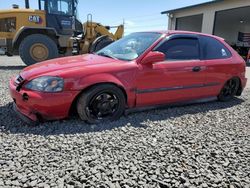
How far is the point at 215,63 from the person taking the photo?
475 centimetres

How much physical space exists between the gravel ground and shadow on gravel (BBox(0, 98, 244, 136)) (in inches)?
0.5

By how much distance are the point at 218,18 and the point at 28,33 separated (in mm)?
17736

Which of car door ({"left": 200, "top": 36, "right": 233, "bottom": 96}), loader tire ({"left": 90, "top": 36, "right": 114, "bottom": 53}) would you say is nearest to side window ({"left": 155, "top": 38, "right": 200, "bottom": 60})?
car door ({"left": 200, "top": 36, "right": 233, "bottom": 96})

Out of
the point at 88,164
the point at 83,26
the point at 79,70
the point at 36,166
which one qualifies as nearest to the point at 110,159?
the point at 88,164

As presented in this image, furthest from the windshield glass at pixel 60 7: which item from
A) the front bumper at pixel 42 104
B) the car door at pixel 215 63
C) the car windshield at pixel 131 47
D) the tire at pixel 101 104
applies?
the tire at pixel 101 104

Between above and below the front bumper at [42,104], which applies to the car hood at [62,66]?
above

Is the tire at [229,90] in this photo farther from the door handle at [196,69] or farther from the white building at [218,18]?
the white building at [218,18]

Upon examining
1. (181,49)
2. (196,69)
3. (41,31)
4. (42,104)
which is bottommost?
(42,104)

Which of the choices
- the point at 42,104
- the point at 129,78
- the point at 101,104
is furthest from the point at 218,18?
the point at 42,104

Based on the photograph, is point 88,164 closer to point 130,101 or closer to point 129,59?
point 130,101

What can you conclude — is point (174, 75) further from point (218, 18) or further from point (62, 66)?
point (218, 18)

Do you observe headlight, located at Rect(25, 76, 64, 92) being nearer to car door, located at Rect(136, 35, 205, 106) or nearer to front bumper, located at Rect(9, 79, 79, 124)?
front bumper, located at Rect(9, 79, 79, 124)

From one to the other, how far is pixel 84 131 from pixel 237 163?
1967mm

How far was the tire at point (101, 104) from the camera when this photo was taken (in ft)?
11.4
